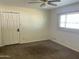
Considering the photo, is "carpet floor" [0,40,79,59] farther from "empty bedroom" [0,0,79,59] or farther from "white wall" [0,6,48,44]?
"white wall" [0,6,48,44]

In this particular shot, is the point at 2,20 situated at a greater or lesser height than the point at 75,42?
greater

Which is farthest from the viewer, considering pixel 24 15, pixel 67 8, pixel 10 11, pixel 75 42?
pixel 24 15

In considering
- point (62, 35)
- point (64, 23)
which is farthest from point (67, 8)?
point (62, 35)

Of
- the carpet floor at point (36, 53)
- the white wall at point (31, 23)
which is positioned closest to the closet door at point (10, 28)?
the white wall at point (31, 23)

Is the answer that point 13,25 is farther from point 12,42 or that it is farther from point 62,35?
point 62,35

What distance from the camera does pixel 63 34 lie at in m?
5.16

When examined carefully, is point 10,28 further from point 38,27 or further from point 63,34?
point 63,34

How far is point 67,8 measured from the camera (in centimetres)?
479

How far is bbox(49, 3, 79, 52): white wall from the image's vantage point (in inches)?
170

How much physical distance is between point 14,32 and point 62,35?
9.43 feet

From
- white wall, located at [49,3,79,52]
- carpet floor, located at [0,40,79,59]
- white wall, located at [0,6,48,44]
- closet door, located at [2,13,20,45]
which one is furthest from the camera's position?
white wall, located at [0,6,48,44]

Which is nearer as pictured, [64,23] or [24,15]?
[64,23]

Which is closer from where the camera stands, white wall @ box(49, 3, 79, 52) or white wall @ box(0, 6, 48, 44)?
white wall @ box(49, 3, 79, 52)

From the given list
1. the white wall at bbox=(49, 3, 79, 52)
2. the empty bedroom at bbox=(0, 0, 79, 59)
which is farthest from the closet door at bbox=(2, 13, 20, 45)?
the white wall at bbox=(49, 3, 79, 52)
